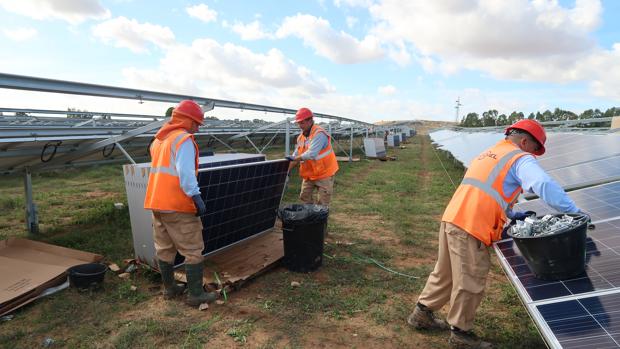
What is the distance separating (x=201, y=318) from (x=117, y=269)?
176 centimetres

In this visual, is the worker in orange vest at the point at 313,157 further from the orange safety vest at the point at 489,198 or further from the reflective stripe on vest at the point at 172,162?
the orange safety vest at the point at 489,198

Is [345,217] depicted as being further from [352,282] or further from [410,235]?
[352,282]

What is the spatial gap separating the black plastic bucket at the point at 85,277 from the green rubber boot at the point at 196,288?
1147mm

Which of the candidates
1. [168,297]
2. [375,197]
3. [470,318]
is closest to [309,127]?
[168,297]

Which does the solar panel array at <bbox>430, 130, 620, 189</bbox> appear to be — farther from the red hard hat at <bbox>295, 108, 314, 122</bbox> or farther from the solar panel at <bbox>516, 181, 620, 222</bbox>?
the red hard hat at <bbox>295, 108, 314, 122</bbox>

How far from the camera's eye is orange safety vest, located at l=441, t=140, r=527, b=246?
3.11m

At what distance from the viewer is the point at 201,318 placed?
13.2 feet

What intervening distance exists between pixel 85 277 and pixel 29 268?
→ 34.4 inches

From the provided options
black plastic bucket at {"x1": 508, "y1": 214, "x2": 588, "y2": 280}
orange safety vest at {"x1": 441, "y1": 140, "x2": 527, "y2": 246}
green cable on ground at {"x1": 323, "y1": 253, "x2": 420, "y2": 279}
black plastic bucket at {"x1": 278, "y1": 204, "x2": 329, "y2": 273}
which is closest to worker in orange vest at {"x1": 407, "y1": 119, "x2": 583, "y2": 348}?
orange safety vest at {"x1": 441, "y1": 140, "x2": 527, "y2": 246}

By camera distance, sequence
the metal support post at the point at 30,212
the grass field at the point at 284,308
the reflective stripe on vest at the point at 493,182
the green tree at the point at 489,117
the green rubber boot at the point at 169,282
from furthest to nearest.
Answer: the green tree at the point at 489,117 < the metal support post at the point at 30,212 < the green rubber boot at the point at 169,282 < the grass field at the point at 284,308 < the reflective stripe on vest at the point at 493,182

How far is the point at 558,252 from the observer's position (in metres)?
2.87

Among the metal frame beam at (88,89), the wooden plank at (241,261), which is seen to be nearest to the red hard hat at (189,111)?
the metal frame beam at (88,89)

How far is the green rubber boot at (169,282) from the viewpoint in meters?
4.27

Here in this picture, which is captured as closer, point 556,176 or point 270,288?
A: point 270,288
